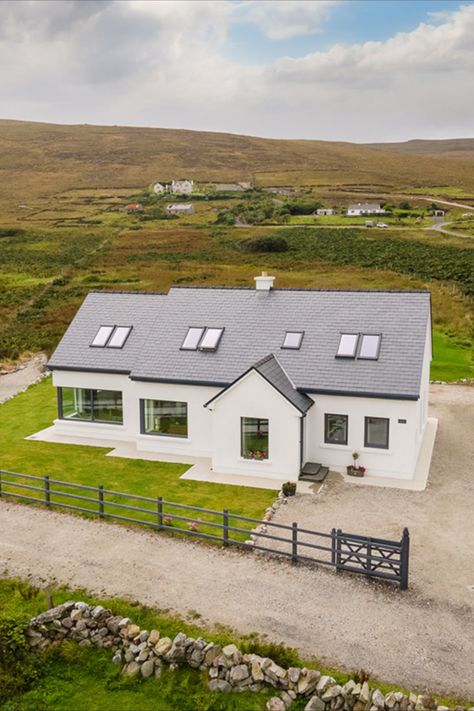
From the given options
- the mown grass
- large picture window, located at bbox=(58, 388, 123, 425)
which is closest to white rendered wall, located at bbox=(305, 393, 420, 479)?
large picture window, located at bbox=(58, 388, 123, 425)

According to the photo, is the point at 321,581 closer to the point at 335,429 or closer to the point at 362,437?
the point at 362,437

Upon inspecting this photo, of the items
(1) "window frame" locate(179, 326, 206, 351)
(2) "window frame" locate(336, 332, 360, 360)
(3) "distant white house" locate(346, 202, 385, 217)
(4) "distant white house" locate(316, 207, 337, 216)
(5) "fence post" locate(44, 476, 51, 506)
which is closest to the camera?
(5) "fence post" locate(44, 476, 51, 506)

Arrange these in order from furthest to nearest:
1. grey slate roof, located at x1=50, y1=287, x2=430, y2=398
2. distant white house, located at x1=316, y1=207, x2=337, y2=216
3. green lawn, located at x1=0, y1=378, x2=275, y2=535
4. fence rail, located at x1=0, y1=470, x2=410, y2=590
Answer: distant white house, located at x1=316, y1=207, x2=337, y2=216 → grey slate roof, located at x1=50, y1=287, x2=430, y2=398 → green lawn, located at x1=0, y1=378, x2=275, y2=535 → fence rail, located at x1=0, y1=470, x2=410, y2=590

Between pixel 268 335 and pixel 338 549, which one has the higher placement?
pixel 268 335

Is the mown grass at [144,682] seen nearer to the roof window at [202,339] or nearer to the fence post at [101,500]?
the fence post at [101,500]

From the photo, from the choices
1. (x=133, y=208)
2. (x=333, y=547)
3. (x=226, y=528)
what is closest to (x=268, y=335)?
(x=226, y=528)

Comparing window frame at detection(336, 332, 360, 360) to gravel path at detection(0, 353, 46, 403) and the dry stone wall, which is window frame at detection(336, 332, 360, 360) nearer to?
the dry stone wall

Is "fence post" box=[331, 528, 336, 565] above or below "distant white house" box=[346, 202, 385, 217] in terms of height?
below
